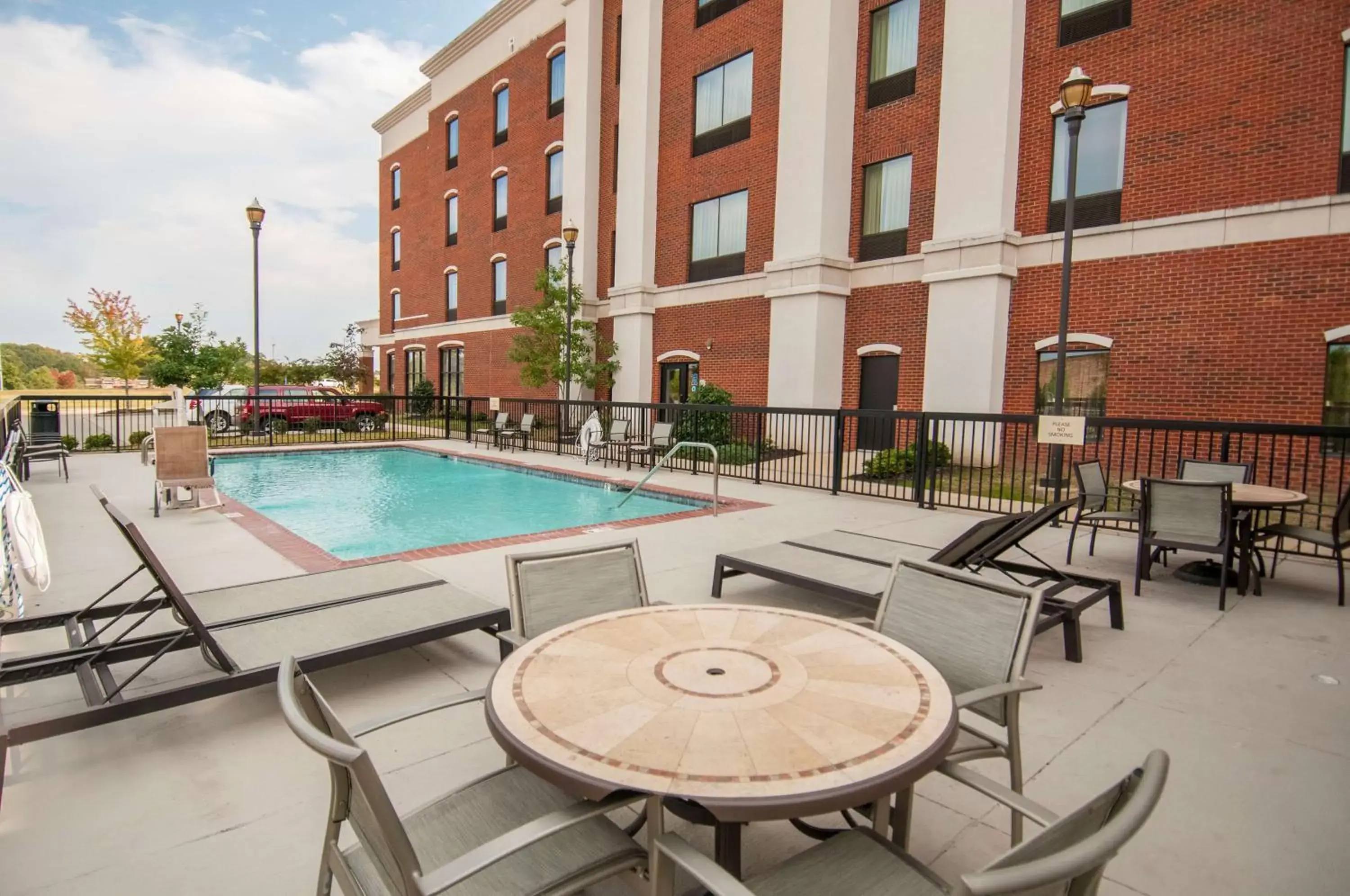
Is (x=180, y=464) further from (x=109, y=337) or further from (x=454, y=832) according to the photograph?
(x=109, y=337)

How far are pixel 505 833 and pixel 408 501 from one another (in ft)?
34.0

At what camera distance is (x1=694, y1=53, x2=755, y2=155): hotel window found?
59.0 ft

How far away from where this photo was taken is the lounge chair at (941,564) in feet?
13.4

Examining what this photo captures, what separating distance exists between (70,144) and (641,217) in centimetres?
1968

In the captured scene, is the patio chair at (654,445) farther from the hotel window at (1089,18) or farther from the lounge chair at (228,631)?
the hotel window at (1089,18)

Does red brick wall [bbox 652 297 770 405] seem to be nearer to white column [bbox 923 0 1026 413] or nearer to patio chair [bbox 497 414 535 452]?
white column [bbox 923 0 1026 413]

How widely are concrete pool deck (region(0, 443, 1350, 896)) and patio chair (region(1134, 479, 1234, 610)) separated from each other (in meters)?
0.41

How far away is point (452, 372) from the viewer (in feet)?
97.9

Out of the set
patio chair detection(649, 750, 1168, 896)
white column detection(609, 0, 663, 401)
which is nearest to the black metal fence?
white column detection(609, 0, 663, 401)

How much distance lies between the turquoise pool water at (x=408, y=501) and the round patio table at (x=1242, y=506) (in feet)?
18.4

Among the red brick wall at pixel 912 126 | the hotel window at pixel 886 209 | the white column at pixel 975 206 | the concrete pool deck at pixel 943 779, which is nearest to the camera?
the concrete pool deck at pixel 943 779

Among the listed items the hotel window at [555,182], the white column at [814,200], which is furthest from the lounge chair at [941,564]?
the hotel window at [555,182]

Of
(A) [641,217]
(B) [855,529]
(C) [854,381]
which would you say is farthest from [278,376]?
(B) [855,529]

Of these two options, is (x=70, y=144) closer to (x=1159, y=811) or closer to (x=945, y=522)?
(x=945, y=522)
